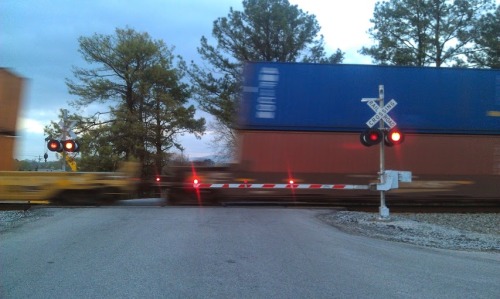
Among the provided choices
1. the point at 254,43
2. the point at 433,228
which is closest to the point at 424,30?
the point at 254,43

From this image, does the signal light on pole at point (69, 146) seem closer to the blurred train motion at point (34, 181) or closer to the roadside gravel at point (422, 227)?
the blurred train motion at point (34, 181)

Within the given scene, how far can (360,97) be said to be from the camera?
48.8 ft

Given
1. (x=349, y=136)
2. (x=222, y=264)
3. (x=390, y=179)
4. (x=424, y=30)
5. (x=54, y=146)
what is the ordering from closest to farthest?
(x=222, y=264) → (x=390, y=179) → (x=349, y=136) → (x=54, y=146) → (x=424, y=30)

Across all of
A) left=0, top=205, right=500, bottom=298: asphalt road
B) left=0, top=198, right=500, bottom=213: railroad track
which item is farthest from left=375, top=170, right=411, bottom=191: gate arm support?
left=0, top=198, right=500, bottom=213: railroad track

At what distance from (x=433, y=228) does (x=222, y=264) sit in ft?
20.5

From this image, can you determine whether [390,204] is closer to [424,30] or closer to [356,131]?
[356,131]

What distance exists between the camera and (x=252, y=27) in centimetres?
3631

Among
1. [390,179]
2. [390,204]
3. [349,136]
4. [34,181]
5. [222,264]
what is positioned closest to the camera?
[222,264]

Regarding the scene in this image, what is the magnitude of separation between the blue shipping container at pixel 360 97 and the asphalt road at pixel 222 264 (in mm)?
5301

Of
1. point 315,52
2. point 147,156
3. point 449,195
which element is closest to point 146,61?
point 147,156

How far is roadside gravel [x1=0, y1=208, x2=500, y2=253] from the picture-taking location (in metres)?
9.27

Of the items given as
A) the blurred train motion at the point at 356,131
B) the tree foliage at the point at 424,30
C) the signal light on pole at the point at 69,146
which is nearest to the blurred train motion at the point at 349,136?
the blurred train motion at the point at 356,131

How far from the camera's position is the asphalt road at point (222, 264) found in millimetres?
5422

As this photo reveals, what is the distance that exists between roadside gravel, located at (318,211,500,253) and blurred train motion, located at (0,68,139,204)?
7019mm
